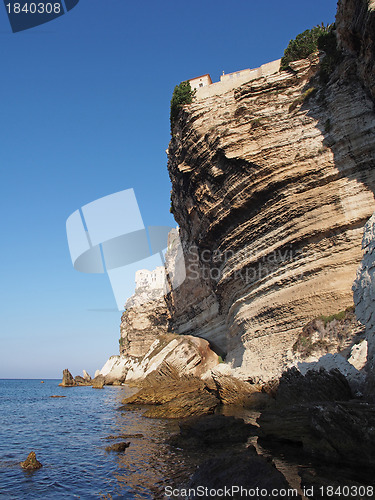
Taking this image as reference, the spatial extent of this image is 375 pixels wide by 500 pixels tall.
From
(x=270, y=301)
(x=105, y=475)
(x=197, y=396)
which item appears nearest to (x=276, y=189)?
(x=270, y=301)

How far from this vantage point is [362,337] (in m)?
13.0

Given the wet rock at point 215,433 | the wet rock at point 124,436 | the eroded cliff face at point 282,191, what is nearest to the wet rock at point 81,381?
the eroded cliff face at point 282,191

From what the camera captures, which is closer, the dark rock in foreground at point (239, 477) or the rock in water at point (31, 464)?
the dark rock in foreground at point (239, 477)

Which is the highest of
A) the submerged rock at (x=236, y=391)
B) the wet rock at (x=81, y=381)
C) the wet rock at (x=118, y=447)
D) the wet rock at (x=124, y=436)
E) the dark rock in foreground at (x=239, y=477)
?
the dark rock in foreground at (x=239, y=477)

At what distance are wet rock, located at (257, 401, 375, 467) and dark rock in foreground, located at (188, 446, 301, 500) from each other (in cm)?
208

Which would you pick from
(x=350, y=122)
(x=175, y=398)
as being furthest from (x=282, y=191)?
(x=175, y=398)

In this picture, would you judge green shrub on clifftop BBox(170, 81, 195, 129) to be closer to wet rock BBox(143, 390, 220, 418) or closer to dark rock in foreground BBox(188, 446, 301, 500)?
wet rock BBox(143, 390, 220, 418)

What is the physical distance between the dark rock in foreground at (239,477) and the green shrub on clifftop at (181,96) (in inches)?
1001

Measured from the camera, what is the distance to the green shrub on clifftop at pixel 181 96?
25.9 m

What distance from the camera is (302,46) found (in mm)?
21578

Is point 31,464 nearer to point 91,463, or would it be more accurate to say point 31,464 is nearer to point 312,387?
point 91,463

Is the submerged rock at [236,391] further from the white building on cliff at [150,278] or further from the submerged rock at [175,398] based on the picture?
the white building on cliff at [150,278]

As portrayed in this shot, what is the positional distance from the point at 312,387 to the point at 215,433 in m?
3.78

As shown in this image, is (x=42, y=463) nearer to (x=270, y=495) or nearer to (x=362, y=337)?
(x=270, y=495)
